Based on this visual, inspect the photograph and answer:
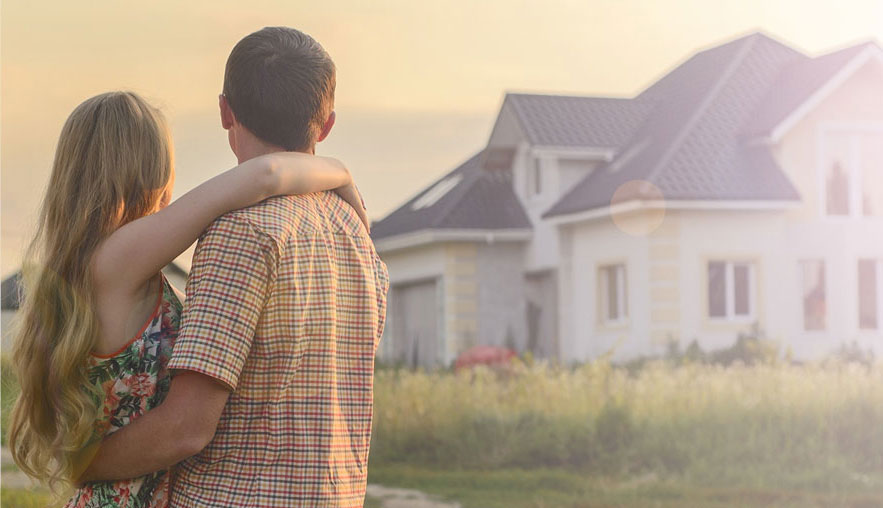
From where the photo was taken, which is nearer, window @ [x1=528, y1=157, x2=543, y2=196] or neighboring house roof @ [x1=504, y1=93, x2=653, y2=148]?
neighboring house roof @ [x1=504, y1=93, x2=653, y2=148]

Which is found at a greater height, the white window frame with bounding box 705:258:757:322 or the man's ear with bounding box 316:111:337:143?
the white window frame with bounding box 705:258:757:322

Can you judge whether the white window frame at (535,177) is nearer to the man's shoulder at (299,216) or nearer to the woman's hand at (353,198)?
the woman's hand at (353,198)

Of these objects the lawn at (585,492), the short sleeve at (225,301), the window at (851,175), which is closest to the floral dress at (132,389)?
the short sleeve at (225,301)

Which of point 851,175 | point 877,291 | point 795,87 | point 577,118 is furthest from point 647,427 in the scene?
point 577,118

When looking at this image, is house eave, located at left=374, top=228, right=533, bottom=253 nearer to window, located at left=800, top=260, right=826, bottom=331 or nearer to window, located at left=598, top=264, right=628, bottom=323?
window, located at left=598, top=264, right=628, bottom=323

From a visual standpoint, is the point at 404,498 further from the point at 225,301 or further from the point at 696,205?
the point at 696,205

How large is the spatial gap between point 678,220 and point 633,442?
6.64m

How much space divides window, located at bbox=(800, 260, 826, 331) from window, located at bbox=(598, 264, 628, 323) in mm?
2522

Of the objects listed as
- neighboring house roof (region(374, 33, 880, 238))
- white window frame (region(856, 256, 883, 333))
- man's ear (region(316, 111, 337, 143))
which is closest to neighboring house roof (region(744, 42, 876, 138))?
neighboring house roof (region(374, 33, 880, 238))

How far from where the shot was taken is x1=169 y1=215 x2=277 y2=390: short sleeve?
177 centimetres

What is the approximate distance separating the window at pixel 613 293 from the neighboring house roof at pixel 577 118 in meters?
2.11

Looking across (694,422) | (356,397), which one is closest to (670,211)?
(694,422)

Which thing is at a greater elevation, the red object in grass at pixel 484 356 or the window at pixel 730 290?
the window at pixel 730 290

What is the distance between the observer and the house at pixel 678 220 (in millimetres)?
16219
